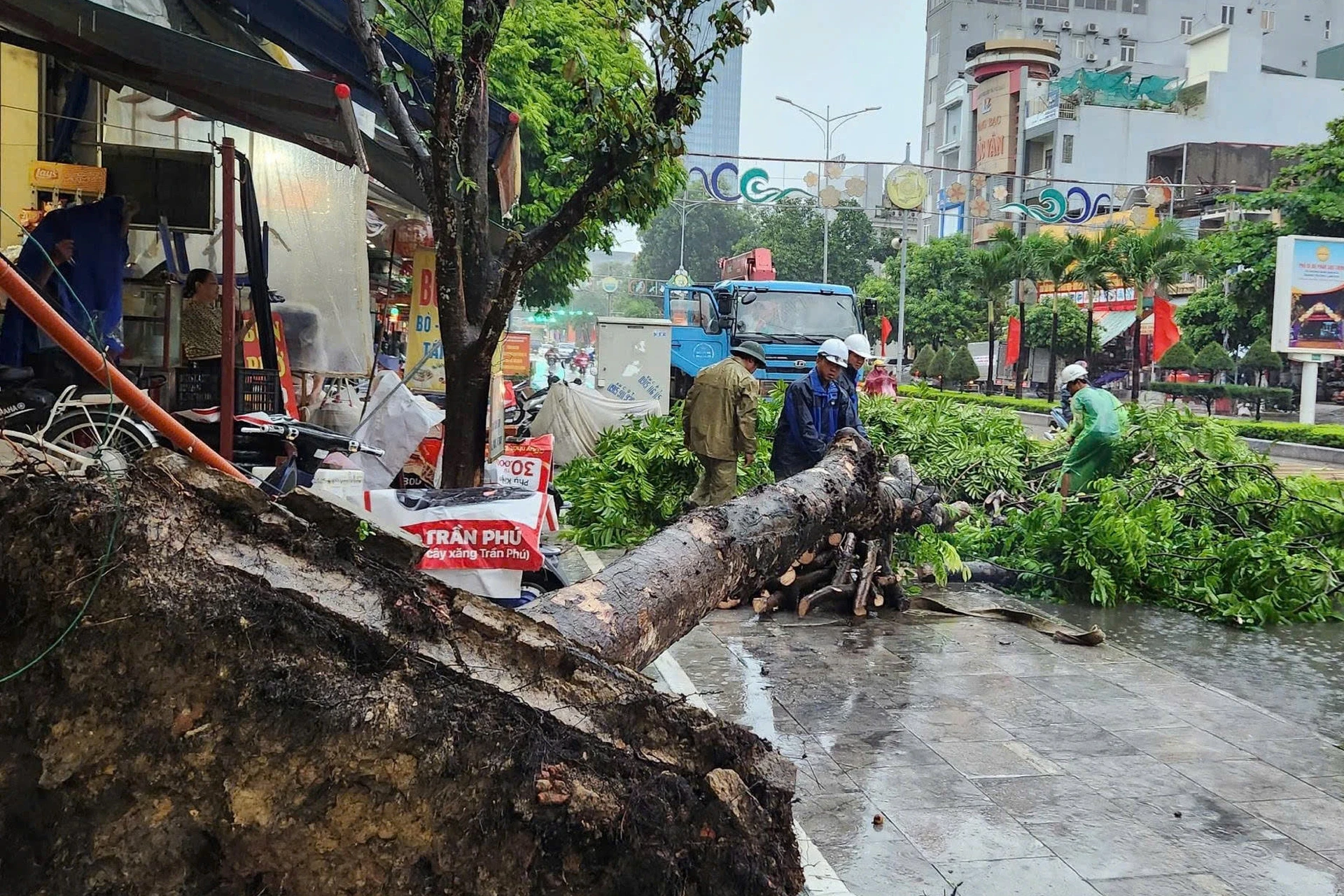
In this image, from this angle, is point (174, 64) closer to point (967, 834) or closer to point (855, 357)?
point (967, 834)

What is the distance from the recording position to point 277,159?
953 centimetres

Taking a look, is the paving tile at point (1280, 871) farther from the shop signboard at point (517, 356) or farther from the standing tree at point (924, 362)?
the standing tree at point (924, 362)

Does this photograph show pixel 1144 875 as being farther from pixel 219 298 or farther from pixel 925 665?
pixel 219 298

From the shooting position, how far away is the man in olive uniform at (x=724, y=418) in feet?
29.5

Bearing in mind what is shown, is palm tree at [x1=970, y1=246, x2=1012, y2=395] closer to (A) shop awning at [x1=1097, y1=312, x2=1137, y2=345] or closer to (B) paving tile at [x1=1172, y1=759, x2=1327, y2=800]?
(A) shop awning at [x1=1097, y1=312, x2=1137, y2=345]

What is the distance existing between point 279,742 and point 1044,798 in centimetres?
324

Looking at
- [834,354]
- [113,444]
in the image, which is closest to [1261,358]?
[834,354]

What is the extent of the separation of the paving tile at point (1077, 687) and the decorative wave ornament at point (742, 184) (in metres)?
18.5

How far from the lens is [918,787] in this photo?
4.57 meters

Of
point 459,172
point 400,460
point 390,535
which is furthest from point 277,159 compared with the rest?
point 390,535

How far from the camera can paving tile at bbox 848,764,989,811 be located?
14.5ft

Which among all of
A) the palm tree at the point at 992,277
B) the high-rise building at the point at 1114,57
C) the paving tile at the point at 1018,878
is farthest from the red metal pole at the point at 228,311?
the high-rise building at the point at 1114,57

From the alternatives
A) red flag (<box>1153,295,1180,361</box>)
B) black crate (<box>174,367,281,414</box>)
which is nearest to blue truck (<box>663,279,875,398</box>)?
black crate (<box>174,367,281,414</box>)

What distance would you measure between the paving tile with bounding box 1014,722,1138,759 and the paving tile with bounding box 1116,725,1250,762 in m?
0.08
